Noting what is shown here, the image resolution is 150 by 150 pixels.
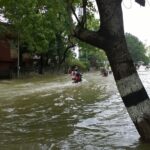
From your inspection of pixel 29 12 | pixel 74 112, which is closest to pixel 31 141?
pixel 74 112

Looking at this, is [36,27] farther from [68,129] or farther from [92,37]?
[92,37]

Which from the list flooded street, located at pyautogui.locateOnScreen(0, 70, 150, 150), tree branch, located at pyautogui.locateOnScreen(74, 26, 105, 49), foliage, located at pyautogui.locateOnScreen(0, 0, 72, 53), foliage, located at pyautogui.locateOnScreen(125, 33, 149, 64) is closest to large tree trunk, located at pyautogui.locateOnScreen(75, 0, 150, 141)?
tree branch, located at pyautogui.locateOnScreen(74, 26, 105, 49)

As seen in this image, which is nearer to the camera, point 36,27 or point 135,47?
point 36,27

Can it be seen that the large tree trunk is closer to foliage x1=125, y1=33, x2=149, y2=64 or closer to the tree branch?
the tree branch

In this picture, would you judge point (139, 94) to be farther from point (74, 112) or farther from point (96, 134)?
point (74, 112)

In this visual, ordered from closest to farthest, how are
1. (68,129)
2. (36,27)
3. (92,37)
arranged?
(92,37)
(68,129)
(36,27)

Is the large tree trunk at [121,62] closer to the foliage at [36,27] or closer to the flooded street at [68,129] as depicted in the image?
the flooded street at [68,129]

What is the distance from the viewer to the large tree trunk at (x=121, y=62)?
876cm

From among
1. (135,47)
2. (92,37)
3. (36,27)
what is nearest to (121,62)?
(92,37)

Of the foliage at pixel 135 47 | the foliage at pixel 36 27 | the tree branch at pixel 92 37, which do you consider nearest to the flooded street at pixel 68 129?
the tree branch at pixel 92 37

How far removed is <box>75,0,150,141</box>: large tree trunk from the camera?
345 inches

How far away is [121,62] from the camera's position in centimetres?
879

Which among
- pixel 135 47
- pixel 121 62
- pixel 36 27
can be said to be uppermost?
pixel 135 47

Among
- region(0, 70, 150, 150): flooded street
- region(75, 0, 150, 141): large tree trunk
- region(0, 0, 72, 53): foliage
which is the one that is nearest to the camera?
region(75, 0, 150, 141): large tree trunk
